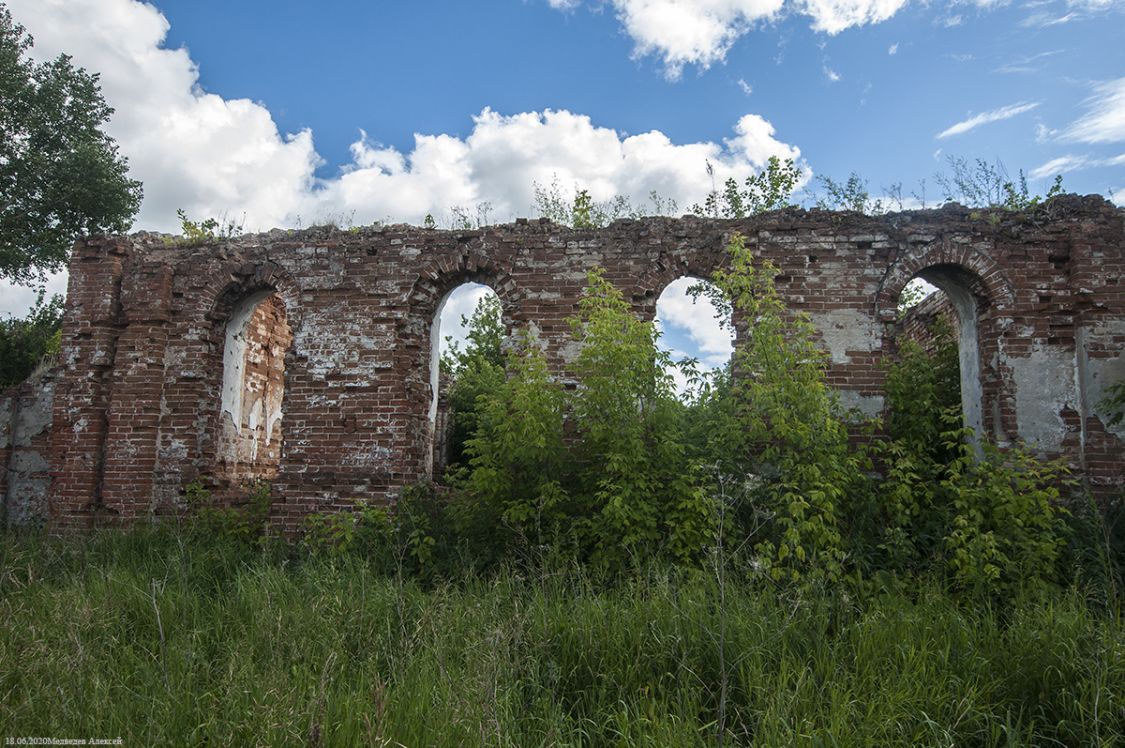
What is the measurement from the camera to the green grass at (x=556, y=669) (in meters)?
3.29

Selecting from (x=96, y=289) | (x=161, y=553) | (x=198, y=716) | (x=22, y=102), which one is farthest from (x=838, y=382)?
(x=22, y=102)

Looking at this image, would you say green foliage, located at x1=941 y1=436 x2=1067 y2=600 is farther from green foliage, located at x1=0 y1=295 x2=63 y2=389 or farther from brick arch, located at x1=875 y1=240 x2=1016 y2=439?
green foliage, located at x1=0 y1=295 x2=63 y2=389

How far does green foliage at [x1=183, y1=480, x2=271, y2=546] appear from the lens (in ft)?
26.4

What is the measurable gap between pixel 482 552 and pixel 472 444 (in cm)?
98

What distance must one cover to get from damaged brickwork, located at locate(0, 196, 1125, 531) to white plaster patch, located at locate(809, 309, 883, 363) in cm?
2

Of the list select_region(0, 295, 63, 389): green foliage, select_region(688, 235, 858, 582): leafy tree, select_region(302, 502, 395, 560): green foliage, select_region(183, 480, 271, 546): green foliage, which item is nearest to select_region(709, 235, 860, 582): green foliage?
select_region(688, 235, 858, 582): leafy tree

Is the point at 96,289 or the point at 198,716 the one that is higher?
the point at 96,289

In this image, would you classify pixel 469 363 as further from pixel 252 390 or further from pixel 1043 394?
pixel 1043 394

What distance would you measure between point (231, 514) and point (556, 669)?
18.9 feet

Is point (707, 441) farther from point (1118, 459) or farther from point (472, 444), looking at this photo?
point (1118, 459)

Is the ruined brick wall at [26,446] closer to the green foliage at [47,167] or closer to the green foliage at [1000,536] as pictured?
the green foliage at [47,167]

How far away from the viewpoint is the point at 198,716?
11.2ft

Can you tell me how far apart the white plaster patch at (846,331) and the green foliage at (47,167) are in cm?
1682

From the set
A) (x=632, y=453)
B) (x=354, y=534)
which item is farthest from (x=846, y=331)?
(x=354, y=534)
